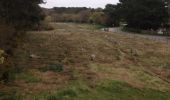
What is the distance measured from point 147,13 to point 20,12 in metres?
41.4

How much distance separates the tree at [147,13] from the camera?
8006cm

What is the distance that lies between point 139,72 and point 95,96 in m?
8.86

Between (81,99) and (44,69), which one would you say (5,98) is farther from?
(44,69)

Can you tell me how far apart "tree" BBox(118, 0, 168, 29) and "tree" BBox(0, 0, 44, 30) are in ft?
112

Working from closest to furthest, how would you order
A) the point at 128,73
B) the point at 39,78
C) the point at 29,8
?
the point at 39,78
the point at 128,73
the point at 29,8

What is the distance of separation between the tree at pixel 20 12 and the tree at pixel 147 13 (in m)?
34.0

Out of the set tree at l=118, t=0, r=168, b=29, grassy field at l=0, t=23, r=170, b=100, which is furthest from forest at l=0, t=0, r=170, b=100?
tree at l=118, t=0, r=168, b=29

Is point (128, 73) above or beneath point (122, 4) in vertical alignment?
beneath

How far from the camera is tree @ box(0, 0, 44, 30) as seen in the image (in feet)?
130

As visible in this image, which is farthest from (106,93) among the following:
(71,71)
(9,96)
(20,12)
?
(20,12)

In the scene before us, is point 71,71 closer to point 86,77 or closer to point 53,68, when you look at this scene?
point 53,68

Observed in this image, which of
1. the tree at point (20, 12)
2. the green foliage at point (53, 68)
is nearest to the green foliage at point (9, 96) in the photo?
the green foliage at point (53, 68)

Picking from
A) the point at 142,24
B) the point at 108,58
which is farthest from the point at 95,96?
the point at 142,24

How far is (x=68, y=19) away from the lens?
156 m
